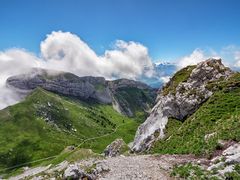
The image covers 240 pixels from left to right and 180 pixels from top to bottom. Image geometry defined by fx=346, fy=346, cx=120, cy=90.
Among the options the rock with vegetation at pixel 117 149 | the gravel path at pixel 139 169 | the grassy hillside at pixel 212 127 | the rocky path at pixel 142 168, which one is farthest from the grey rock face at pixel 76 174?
the rock with vegetation at pixel 117 149

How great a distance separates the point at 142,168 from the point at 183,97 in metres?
55.9

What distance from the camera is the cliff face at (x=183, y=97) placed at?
98812mm

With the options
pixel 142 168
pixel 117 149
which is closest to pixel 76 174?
pixel 142 168

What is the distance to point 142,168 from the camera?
51438 mm

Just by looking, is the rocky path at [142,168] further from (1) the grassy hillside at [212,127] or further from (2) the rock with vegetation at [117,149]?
(2) the rock with vegetation at [117,149]

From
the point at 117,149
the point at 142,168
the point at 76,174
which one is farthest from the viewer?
the point at 117,149

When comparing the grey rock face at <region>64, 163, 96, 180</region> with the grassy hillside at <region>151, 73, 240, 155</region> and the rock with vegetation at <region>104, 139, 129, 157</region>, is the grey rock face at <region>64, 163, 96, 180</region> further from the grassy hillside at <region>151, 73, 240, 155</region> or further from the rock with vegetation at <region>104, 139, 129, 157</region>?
the rock with vegetation at <region>104, 139, 129, 157</region>

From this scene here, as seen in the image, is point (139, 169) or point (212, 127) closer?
point (139, 169)

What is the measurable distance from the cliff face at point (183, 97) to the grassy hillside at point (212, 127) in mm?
13464

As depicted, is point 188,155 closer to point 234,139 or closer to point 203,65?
point 234,139

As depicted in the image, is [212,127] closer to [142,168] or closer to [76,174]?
[142,168]

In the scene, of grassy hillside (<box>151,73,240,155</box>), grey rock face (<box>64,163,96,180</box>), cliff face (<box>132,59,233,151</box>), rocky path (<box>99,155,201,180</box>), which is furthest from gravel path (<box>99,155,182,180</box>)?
cliff face (<box>132,59,233,151</box>)

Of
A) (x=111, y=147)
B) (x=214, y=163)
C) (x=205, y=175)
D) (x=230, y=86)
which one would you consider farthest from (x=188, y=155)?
(x=111, y=147)

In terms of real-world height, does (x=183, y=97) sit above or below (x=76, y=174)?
above
